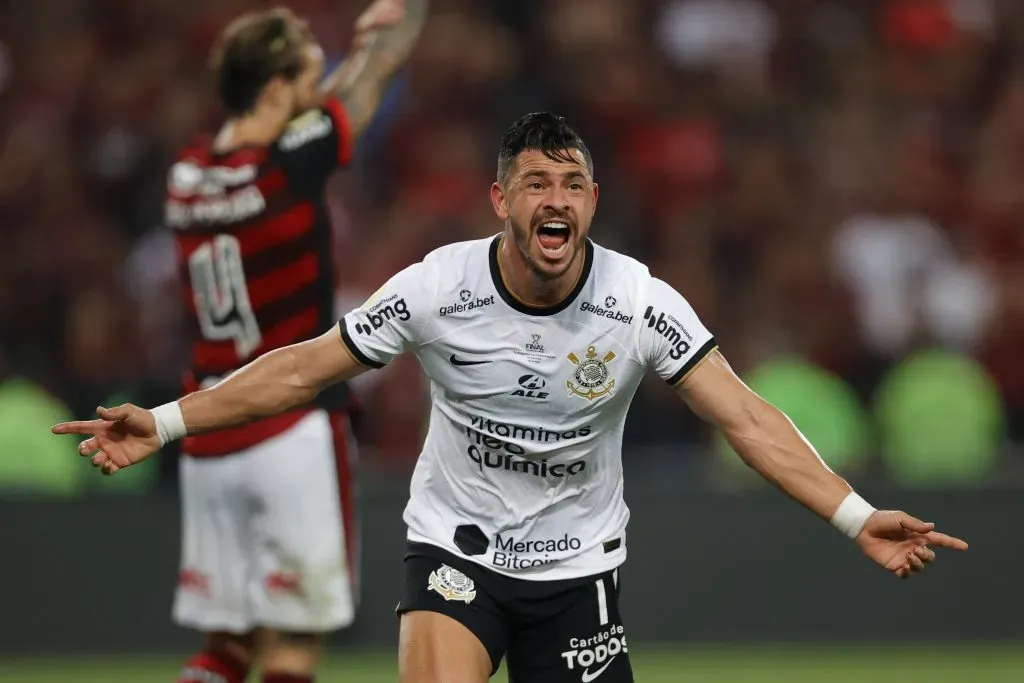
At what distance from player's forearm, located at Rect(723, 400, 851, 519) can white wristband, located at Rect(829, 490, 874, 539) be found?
0.02 meters

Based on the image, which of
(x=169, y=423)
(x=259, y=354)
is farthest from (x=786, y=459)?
(x=259, y=354)

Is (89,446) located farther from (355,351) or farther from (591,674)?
(591,674)

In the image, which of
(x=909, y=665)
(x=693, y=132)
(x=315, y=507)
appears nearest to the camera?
(x=315, y=507)

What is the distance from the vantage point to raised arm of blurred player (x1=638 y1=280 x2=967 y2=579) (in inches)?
196

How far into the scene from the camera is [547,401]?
5.25m

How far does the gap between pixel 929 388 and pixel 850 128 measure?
2.58 metres

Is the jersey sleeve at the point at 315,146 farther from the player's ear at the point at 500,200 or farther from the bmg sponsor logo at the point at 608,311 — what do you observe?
the bmg sponsor logo at the point at 608,311

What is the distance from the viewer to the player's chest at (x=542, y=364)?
5223mm

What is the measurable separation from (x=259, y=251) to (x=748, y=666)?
409 cm

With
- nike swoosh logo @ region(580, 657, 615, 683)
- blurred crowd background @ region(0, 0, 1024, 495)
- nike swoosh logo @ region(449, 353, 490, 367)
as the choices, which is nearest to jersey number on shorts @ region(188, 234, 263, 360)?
nike swoosh logo @ region(449, 353, 490, 367)

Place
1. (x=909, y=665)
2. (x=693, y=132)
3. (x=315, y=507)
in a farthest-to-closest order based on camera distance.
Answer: (x=693, y=132), (x=909, y=665), (x=315, y=507)

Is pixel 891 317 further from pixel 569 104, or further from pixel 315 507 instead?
pixel 315 507

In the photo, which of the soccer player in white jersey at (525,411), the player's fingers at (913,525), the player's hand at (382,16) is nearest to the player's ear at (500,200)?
the soccer player in white jersey at (525,411)

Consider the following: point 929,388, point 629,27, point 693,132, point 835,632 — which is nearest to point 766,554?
point 835,632
